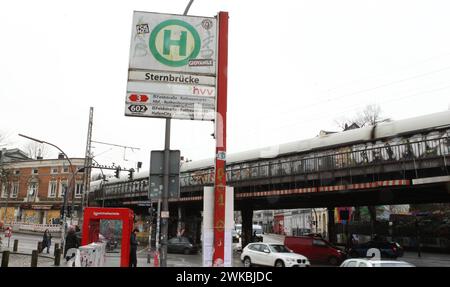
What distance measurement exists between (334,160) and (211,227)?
784 inches

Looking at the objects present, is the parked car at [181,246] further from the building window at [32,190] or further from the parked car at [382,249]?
the building window at [32,190]

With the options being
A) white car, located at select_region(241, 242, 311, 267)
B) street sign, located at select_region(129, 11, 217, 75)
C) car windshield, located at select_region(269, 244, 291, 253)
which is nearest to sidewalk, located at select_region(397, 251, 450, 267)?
white car, located at select_region(241, 242, 311, 267)

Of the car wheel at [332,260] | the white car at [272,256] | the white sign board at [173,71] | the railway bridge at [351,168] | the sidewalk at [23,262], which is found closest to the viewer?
the white sign board at [173,71]

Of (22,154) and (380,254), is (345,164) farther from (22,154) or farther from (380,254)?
(22,154)

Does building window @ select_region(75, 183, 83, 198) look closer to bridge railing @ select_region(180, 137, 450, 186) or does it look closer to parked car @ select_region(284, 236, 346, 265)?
bridge railing @ select_region(180, 137, 450, 186)

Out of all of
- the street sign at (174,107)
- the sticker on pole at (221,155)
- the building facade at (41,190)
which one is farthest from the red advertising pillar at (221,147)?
the building facade at (41,190)

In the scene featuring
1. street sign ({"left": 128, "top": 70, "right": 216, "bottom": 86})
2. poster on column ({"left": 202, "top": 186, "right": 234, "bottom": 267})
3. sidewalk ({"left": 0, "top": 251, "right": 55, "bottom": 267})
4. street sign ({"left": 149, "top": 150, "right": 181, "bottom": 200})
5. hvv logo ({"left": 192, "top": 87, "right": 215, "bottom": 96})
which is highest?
street sign ({"left": 128, "top": 70, "right": 216, "bottom": 86})

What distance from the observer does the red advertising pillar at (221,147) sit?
728cm

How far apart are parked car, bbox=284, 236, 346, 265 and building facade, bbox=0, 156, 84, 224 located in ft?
155

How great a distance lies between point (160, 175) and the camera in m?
8.92

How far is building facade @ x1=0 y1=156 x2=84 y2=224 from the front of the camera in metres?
70.8

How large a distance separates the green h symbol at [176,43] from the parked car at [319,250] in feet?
79.4

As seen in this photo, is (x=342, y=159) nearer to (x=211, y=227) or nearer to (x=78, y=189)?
(x=211, y=227)
